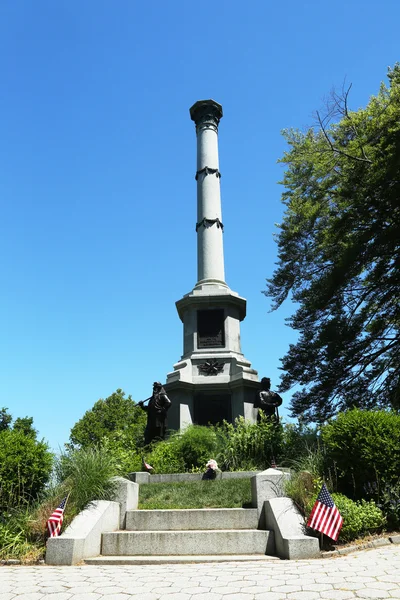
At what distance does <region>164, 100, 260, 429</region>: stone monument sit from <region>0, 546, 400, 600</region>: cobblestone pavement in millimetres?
10089

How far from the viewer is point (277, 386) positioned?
21.2 metres

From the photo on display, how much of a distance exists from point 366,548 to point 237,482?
12.3 ft

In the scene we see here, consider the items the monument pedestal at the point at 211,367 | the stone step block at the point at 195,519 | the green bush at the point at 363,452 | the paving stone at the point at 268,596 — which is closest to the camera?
the paving stone at the point at 268,596

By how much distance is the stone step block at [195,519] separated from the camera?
324 inches

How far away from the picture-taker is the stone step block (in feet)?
27.0

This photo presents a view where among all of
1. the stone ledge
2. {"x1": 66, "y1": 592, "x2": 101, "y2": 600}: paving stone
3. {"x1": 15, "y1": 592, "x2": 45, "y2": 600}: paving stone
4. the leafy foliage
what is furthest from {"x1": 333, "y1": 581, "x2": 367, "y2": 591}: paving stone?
the leafy foliage

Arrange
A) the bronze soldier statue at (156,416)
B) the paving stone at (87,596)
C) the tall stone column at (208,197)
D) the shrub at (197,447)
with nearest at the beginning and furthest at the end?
the paving stone at (87,596)
the shrub at (197,447)
the bronze soldier statue at (156,416)
the tall stone column at (208,197)

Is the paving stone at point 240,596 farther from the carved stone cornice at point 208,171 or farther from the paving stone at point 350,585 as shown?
the carved stone cornice at point 208,171

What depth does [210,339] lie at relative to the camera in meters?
18.7

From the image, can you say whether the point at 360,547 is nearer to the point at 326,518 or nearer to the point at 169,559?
the point at 326,518

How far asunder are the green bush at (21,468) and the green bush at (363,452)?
17.3 feet

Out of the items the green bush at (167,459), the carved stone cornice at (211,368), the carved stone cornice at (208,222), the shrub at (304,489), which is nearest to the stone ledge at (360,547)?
the shrub at (304,489)

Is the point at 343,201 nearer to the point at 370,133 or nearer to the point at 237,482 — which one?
the point at 370,133

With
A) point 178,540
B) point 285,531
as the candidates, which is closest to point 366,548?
point 285,531
